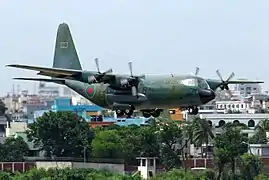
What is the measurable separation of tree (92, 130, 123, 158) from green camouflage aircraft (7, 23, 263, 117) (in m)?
56.2

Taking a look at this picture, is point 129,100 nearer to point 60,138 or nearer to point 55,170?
point 55,170

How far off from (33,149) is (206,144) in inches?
764

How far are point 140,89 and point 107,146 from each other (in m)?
61.3

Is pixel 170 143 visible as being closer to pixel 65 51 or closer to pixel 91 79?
pixel 65 51

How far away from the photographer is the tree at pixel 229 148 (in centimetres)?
11181

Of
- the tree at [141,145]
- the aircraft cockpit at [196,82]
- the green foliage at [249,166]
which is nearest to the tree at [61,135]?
the tree at [141,145]

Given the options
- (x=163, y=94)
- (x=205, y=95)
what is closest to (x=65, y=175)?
(x=163, y=94)

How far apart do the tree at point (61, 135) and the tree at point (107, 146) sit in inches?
80.5

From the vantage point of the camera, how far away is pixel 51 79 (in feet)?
245

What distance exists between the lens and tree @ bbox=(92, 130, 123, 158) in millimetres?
132375

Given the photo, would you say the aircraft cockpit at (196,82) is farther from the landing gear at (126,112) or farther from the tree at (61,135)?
the tree at (61,135)

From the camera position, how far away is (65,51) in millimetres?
83562

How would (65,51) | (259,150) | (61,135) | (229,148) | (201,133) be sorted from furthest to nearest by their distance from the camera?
(61,135), (201,133), (259,150), (229,148), (65,51)

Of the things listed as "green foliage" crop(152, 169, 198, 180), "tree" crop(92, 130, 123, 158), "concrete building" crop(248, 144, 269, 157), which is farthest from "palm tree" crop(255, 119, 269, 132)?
"green foliage" crop(152, 169, 198, 180)
